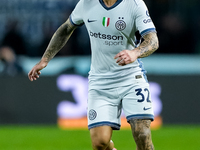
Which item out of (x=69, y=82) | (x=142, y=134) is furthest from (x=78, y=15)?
(x=69, y=82)

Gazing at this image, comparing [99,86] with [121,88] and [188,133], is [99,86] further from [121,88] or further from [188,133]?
[188,133]

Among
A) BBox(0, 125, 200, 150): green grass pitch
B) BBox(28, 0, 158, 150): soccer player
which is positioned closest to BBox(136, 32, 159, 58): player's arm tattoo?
BBox(28, 0, 158, 150): soccer player

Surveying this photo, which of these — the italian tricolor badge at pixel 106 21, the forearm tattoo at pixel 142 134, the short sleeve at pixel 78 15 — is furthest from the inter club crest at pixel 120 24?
the forearm tattoo at pixel 142 134

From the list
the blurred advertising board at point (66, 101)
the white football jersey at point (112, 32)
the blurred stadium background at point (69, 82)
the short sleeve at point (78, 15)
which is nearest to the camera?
the white football jersey at point (112, 32)

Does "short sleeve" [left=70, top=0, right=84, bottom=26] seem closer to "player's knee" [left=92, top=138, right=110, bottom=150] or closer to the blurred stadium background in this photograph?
"player's knee" [left=92, top=138, right=110, bottom=150]

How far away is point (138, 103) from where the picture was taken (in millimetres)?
6238

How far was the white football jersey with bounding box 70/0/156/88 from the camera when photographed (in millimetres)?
6137

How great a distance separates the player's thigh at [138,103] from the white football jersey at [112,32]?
135 mm

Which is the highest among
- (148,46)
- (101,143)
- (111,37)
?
(111,37)

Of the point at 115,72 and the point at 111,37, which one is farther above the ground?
the point at 111,37

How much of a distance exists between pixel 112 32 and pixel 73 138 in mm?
5072

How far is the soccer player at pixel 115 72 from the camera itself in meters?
6.11

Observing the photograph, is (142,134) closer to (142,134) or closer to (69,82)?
(142,134)

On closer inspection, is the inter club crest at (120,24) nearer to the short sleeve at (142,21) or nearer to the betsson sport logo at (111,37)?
the betsson sport logo at (111,37)
